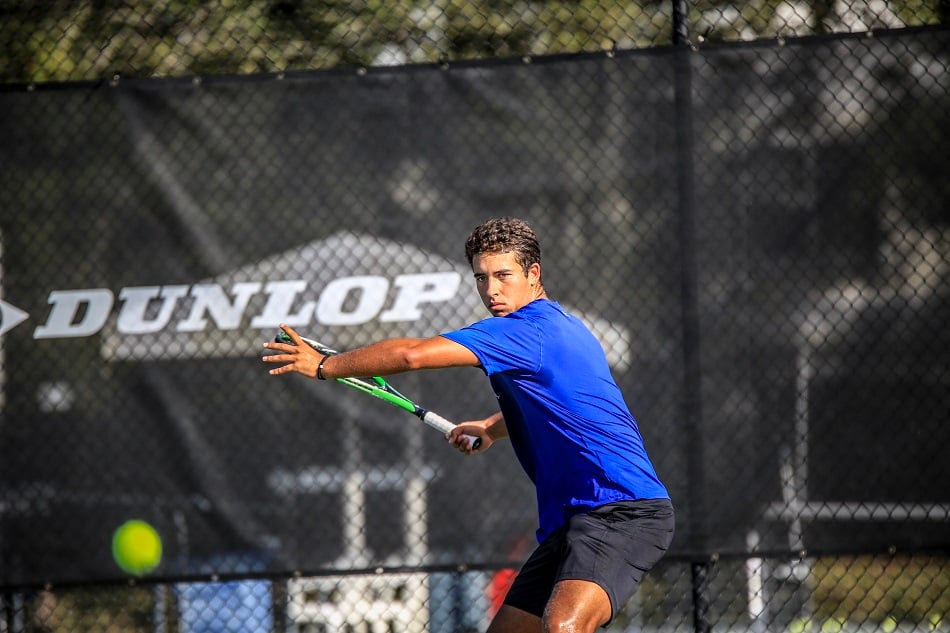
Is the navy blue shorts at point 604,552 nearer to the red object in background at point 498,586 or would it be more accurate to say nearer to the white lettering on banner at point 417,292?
the red object in background at point 498,586

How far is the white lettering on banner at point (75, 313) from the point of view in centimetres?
444

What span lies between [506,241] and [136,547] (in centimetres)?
→ 226

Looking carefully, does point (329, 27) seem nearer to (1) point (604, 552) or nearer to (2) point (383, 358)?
(2) point (383, 358)

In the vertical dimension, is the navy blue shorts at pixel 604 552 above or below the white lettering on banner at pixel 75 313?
below

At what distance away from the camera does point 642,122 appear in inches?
171

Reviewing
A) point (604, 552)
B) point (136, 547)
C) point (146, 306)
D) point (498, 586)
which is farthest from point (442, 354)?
point (136, 547)

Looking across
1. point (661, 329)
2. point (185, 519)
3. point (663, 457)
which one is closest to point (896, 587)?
point (663, 457)

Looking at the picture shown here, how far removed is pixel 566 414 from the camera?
3.13 m

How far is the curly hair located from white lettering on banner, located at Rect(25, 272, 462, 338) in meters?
1.16

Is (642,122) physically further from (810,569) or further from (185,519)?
(185,519)

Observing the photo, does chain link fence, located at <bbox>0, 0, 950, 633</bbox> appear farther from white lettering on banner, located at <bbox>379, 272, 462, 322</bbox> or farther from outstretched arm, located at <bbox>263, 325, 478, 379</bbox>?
outstretched arm, located at <bbox>263, 325, 478, 379</bbox>

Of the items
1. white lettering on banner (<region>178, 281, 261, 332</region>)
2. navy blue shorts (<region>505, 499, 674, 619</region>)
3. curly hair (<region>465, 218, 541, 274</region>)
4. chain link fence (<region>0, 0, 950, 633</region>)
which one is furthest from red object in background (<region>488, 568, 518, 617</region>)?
curly hair (<region>465, 218, 541, 274</region>)

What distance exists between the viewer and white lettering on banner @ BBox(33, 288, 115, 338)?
4.44m

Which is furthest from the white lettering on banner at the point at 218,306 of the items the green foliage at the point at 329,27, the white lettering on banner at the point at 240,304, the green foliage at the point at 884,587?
the green foliage at the point at 884,587
